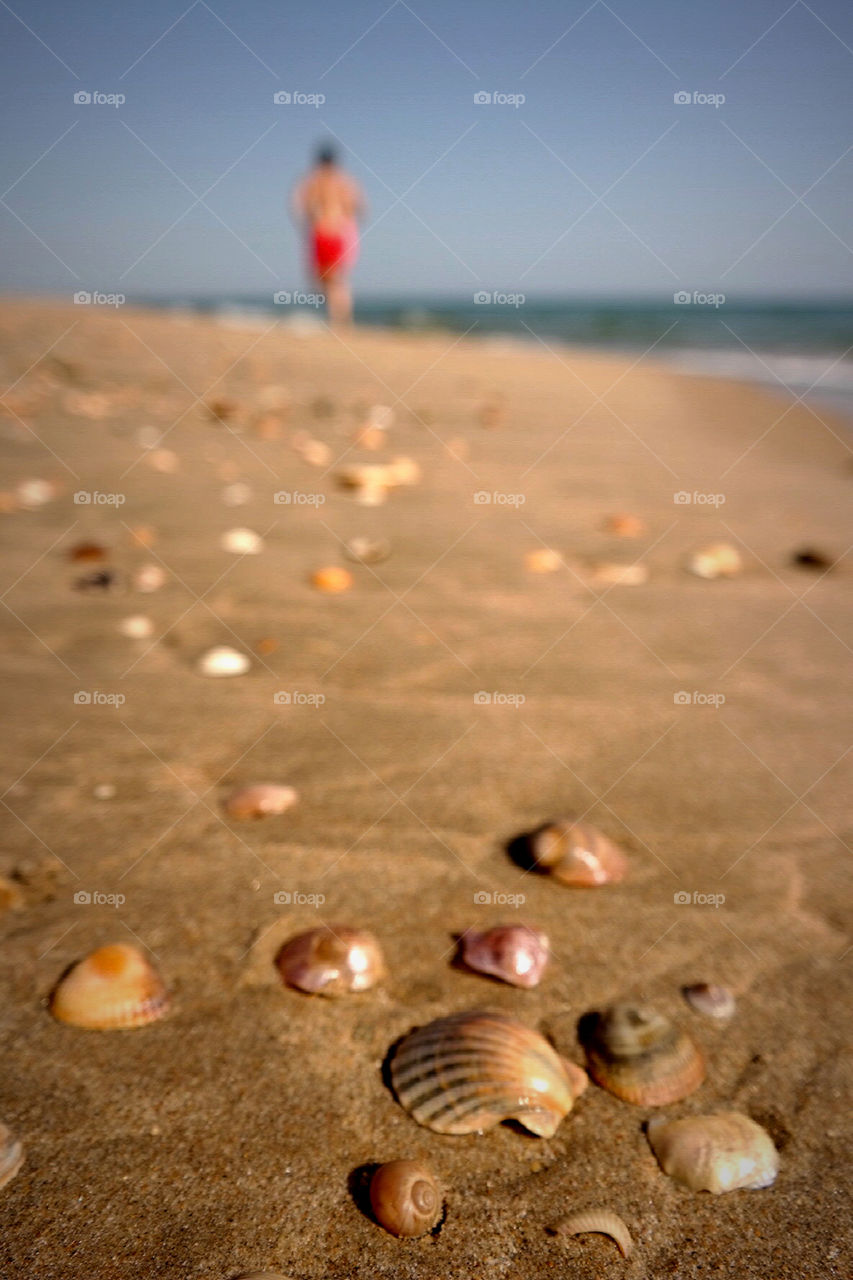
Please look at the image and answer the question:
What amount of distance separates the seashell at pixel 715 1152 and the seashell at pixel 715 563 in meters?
2.68

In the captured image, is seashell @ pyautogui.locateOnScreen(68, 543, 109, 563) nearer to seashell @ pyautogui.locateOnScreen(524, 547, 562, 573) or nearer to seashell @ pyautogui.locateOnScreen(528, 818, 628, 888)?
seashell @ pyautogui.locateOnScreen(524, 547, 562, 573)

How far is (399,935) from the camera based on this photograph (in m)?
1.71

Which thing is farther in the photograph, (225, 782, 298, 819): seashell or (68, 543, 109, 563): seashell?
(68, 543, 109, 563): seashell

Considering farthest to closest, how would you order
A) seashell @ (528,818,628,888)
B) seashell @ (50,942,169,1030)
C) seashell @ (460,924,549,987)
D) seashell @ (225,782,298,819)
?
seashell @ (225,782,298,819) < seashell @ (528,818,628,888) < seashell @ (460,924,549,987) < seashell @ (50,942,169,1030)

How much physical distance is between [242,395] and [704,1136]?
299 inches

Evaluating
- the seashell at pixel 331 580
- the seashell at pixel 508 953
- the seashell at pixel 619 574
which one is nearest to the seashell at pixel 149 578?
the seashell at pixel 331 580

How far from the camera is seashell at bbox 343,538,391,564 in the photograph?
3732mm

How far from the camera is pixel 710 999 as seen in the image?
158 cm

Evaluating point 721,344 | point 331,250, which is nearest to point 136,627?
point 331,250

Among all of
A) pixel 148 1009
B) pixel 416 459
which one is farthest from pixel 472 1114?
pixel 416 459

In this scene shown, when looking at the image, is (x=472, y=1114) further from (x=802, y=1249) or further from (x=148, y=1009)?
(x=148, y=1009)

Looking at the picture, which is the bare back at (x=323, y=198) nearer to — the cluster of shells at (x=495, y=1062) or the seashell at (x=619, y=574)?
the seashell at (x=619, y=574)

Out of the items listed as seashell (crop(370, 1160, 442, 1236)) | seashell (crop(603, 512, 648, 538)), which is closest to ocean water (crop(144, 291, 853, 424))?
seashell (crop(603, 512, 648, 538))

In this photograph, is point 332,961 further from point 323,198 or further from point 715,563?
point 323,198
